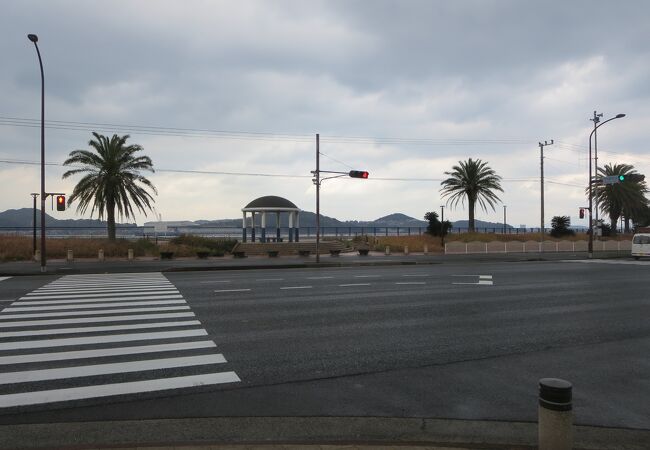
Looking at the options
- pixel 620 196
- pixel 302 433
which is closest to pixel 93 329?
pixel 302 433

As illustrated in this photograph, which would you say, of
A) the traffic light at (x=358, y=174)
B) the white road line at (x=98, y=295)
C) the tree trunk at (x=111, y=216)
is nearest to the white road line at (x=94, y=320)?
the white road line at (x=98, y=295)

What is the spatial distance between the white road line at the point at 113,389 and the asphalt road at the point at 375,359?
0.05 metres

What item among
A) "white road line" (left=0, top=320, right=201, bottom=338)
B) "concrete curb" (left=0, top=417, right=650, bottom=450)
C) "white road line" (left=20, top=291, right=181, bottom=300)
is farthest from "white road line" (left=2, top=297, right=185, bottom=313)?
"concrete curb" (left=0, top=417, right=650, bottom=450)

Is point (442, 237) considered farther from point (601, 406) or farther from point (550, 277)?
point (601, 406)

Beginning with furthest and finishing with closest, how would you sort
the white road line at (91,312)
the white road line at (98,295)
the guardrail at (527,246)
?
1. the guardrail at (527,246)
2. the white road line at (98,295)
3. the white road line at (91,312)

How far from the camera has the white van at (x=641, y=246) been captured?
34844 mm

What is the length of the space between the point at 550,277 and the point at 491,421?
55.6 ft

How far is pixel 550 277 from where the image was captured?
19.9 m

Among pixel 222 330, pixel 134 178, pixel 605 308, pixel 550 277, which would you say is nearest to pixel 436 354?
pixel 222 330

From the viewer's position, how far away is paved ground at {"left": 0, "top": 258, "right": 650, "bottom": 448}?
5207 mm

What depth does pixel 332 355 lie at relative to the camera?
7359mm

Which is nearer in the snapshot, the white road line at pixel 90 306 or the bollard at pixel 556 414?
the bollard at pixel 556 414

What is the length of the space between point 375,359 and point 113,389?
11.7ft

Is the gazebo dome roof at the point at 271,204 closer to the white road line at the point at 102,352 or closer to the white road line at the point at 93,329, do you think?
the white road line at the point at 93,329
